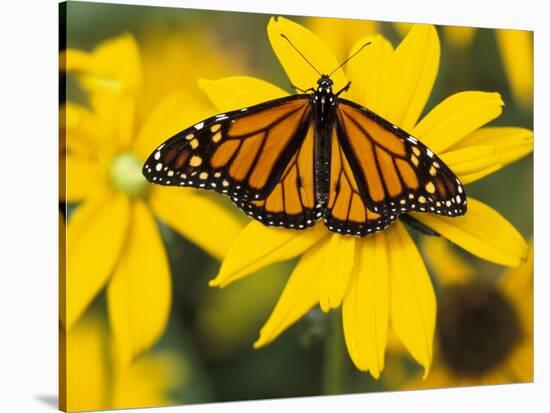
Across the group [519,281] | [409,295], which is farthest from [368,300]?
[519,281]

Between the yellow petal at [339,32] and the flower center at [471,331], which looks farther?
the flower center at [471,331]

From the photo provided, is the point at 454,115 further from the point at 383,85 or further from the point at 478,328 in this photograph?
the point at 478,328

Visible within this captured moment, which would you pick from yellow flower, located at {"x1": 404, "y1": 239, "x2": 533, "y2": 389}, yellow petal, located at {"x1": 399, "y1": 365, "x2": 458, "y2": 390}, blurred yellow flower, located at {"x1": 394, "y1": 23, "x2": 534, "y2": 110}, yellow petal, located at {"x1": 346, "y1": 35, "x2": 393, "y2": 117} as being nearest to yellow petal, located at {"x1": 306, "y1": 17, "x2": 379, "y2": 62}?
yellow petal, located at {"x1": 346, "y1": 35, "x2": 393, "y2": 117}

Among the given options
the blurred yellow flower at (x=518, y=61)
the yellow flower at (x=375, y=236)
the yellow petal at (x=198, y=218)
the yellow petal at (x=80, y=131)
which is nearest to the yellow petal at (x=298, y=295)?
the yellow flower at (x=375, y=236)

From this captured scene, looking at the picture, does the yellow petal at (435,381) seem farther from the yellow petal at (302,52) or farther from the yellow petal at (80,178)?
the yellow petal at (80,178)

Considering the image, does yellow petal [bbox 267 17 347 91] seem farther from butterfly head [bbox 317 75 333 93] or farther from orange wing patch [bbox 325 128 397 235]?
orange wing patch [bbox 325 128 397 235]
